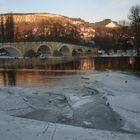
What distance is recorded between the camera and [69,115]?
51.3ft

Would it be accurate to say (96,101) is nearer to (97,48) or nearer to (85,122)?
(85,122)

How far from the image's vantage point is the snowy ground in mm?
11727

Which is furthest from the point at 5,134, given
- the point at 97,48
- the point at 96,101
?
the point at 97,48

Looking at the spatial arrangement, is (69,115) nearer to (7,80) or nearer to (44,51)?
(7,80)

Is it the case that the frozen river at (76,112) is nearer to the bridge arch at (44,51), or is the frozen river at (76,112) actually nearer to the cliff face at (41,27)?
the bridge arch at (44,51)

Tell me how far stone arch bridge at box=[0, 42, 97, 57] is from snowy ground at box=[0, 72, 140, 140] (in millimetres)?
63942

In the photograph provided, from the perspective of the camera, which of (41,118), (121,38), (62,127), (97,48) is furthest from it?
(97,48)

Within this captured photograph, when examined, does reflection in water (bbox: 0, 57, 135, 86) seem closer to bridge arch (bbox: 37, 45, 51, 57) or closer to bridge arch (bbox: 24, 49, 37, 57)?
bridge arch (bbox: 24, 49, 37, 57)

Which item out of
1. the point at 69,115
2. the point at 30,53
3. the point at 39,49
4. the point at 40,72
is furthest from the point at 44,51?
the point at 69,115

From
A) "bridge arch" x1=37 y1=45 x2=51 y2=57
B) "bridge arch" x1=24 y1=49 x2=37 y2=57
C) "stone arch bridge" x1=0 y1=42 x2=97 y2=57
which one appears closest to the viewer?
"stone arch bridge" x1=0 y1=42 x2=97 y2=57

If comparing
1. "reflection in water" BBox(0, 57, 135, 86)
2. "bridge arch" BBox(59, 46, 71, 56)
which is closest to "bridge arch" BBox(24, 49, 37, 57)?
"bridge arch" BBox(59, 46, 71, 56)

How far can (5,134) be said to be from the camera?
1134 centimetres

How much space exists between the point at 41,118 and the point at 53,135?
3.88 meters

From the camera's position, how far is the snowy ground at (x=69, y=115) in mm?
11727
